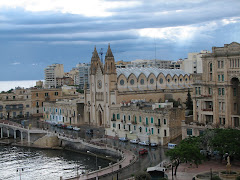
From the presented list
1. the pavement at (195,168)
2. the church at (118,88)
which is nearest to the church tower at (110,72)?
the church at (118,88)

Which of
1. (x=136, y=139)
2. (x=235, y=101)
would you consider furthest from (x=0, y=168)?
(x=235, y=101)

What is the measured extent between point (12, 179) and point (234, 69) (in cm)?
4103

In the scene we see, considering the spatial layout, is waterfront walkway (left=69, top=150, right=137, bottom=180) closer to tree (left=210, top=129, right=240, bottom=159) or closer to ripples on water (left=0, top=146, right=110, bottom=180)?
ripples on water (left=0, top=146, right=110, bottom=180)

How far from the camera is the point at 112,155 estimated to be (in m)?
70.2

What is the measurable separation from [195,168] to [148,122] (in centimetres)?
2392

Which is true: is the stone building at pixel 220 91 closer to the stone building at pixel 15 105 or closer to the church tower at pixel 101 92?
the church tower at pixel 101 92

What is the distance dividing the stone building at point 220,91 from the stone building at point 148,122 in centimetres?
449

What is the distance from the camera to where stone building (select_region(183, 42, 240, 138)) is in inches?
2591

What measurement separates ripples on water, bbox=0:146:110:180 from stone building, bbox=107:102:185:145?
10605 millimetres

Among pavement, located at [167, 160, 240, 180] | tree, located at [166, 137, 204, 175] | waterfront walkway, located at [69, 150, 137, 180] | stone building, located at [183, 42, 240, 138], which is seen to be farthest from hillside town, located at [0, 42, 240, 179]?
tree, located at [166, 137, 204, 175]

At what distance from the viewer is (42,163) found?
236 feet

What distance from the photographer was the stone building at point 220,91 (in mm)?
65812

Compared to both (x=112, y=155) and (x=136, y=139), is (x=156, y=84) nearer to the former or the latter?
(x=136, y=139)

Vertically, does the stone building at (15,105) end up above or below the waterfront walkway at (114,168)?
above
